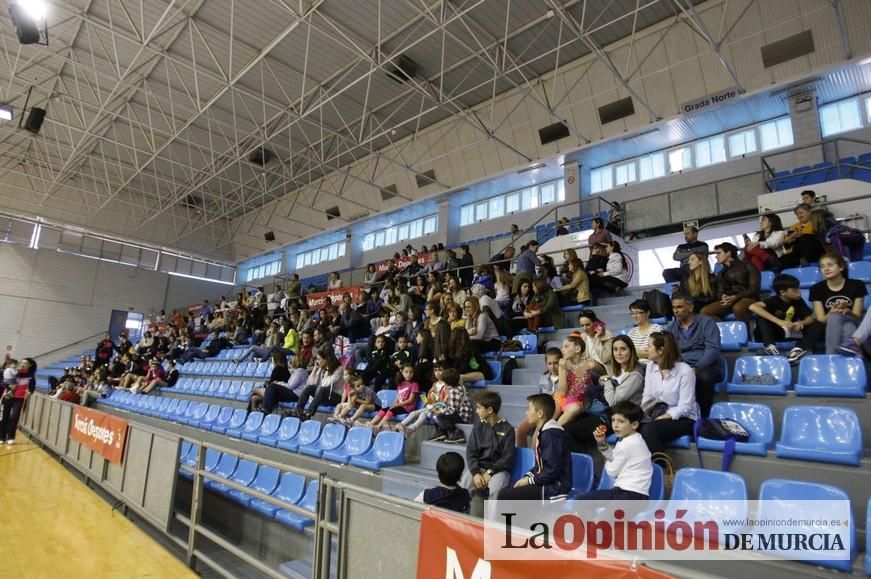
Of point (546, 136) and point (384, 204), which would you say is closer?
point (546, 136)

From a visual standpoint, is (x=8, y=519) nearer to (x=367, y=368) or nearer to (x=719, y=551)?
(x=367, y=368)

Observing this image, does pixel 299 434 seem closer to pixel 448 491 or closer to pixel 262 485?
pixel 262 485

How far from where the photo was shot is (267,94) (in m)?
14.0

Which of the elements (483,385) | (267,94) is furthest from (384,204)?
(483,385)

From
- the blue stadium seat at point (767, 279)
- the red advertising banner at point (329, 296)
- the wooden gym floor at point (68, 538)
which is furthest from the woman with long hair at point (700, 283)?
the red advertising banner at point (329, 296)

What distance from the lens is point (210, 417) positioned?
7301 mm

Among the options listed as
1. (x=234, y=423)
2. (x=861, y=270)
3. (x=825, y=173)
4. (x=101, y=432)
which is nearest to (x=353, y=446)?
(x=234, y=423)

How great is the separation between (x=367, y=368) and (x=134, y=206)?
19.8 meters

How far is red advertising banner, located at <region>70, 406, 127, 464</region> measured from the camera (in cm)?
499

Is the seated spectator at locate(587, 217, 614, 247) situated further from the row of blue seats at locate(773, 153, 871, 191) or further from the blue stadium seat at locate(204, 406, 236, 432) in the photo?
the blue stadium seat at locate(204, 406, 236, 432)

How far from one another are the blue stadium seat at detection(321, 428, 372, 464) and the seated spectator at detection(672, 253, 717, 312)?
366 cm

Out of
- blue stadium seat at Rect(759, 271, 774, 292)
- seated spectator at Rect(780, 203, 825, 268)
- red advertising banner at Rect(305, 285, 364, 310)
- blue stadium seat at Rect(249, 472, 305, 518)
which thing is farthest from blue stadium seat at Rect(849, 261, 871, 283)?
red advertising banner at Rect(305, 285, 364, 310)

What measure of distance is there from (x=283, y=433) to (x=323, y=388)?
0.75 metres

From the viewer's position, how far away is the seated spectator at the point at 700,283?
507cm
